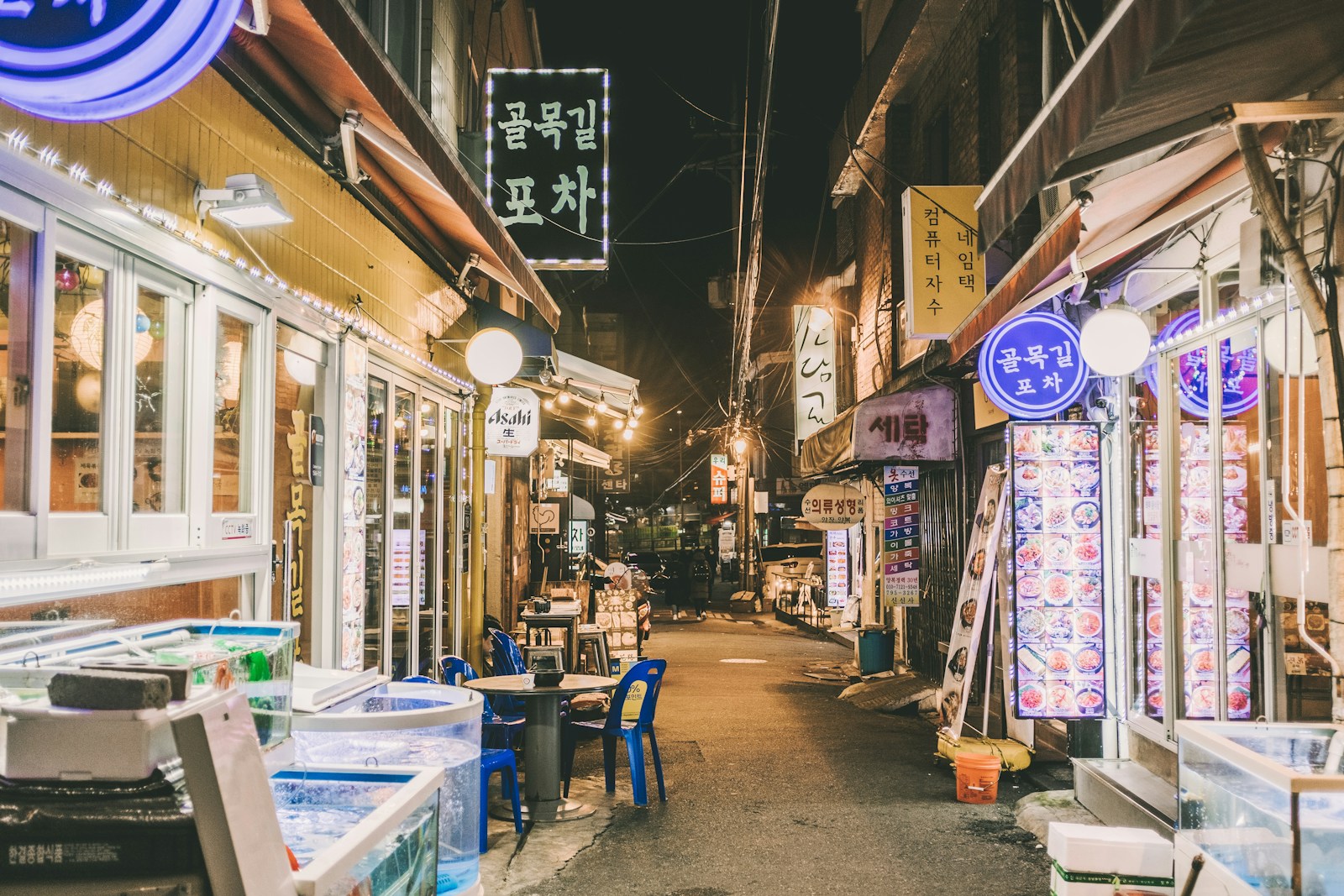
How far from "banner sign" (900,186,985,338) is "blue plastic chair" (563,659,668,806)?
4.96 m

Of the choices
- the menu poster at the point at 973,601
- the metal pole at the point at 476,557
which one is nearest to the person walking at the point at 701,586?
the metal pole at the point at 476,557

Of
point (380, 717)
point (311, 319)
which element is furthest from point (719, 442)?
point (380, 717)

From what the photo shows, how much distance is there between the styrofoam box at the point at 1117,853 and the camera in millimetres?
4418

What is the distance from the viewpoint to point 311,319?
22.9 feet

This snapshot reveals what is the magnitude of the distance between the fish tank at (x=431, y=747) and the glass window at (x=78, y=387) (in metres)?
1.56

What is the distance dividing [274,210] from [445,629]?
7313 mm

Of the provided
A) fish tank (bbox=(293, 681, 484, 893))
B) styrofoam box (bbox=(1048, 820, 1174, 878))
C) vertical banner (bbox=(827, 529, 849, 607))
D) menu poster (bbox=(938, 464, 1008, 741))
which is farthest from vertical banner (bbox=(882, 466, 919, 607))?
fish tank (bbox=(293, 681, 484, 893))

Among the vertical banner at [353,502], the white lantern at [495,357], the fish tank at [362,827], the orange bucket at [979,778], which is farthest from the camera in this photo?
the white lantern at [495,357]

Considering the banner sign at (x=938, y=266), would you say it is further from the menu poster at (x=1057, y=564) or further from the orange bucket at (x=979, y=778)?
the orange bucket at (x=979, y=778)

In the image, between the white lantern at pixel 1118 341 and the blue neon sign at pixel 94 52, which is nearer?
the blue neon sign at pixel 94 52

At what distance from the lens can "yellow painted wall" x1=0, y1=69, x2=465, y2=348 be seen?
440 cm

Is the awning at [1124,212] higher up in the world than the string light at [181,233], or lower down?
higher up

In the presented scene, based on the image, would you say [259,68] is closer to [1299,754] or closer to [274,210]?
[274,210]

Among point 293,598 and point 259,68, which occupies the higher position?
point 259,68
